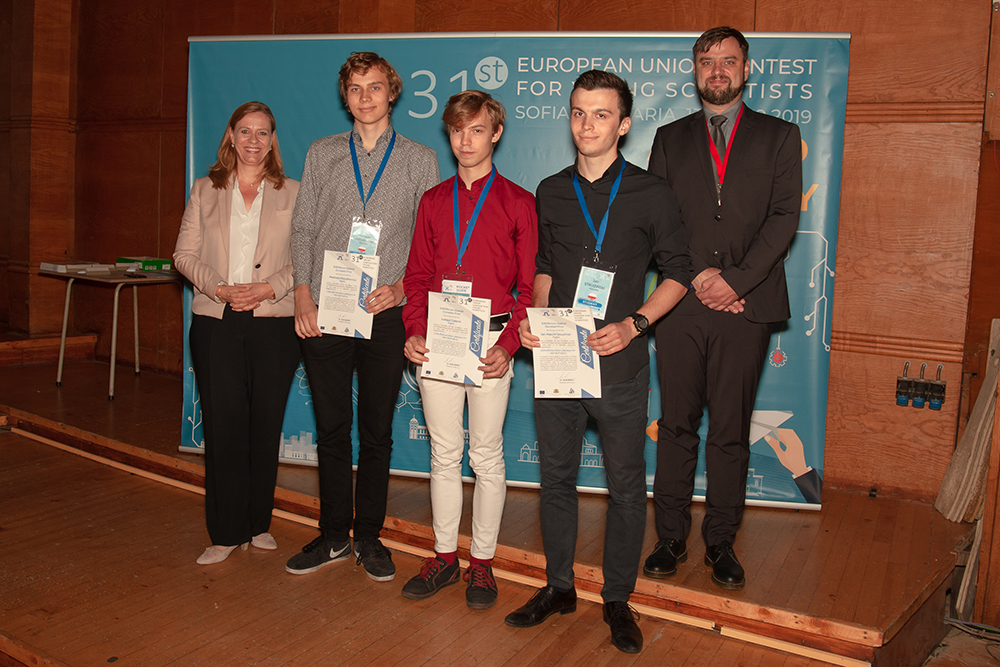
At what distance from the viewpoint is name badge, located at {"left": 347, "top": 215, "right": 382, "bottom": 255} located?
2678 millimetres

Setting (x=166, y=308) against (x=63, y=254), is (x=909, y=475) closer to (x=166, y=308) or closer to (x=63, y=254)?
(x=166, y=308)

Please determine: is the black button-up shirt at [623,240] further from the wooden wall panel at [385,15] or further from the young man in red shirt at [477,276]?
the wooden wall panel at [385,15]

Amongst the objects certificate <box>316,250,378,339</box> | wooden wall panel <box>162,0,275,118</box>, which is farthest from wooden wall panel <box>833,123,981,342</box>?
wooden wall panel <box>162,0,275,118</box>

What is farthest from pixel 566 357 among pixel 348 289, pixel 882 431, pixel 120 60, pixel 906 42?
pixel 120 60

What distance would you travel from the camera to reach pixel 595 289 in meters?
2.31

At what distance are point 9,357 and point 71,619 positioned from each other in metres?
4.17

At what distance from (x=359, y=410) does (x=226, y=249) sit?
0.79 m

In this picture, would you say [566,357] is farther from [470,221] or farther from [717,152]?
[717,152]

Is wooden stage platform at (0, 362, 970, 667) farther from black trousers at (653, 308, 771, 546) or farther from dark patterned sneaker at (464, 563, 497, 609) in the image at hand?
black trousers at (653, 308, 771, 546)

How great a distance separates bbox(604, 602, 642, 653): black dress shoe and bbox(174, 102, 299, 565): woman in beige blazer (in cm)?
146

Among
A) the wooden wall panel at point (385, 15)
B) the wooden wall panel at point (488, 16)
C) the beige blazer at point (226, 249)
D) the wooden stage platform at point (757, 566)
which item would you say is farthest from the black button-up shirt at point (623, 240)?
the wooden wall panel at point (385, 15)

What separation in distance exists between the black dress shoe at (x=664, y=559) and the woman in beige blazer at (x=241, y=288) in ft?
5.00

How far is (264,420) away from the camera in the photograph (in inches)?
116

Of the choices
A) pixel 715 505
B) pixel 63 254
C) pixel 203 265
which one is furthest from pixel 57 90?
pixel 715 505
